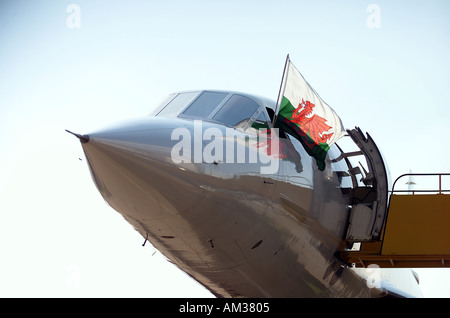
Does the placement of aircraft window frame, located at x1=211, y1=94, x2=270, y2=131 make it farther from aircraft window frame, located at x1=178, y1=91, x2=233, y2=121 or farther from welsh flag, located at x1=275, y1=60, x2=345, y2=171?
welsh flag, located at x1=275, y1=60, x2=345, y2=171

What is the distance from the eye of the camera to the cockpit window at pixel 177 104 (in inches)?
454

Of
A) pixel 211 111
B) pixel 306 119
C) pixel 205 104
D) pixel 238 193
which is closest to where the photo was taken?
pixel 238 193

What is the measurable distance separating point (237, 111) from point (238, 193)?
68.3 inches

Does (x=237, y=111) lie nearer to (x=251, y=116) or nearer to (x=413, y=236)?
(x=251, y=116)

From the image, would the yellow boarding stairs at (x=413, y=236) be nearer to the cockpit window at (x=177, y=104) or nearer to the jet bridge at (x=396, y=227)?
the jet bridge at (x=396, y=227)

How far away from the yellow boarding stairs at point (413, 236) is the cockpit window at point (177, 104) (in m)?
3.70

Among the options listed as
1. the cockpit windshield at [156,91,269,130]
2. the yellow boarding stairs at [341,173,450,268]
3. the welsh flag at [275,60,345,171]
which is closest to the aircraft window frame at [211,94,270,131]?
the cockpit windshield at [156,91,269,130]

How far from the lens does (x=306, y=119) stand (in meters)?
11.7

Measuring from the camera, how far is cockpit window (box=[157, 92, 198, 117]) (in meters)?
11.5

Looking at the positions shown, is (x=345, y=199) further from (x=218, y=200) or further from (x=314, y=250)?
(x=218, y=200)

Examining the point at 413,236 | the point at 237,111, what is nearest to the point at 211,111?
the point at 237,111

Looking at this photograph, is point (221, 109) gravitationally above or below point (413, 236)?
above

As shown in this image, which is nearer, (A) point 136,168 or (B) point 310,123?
(A) point 136,168
